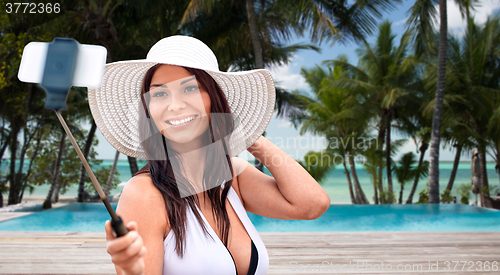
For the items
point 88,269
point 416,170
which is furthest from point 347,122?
point 88,269

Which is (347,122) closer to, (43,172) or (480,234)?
(480,234)

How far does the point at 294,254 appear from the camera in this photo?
8.69 feet

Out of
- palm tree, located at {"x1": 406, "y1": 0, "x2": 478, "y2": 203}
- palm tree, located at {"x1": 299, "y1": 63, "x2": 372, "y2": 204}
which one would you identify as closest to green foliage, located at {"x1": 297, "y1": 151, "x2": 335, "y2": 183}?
palm tree, located at {"x1": 299, "y1": 63, "x2": 372, "y2": 204}

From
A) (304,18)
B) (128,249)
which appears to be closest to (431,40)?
(304,18)

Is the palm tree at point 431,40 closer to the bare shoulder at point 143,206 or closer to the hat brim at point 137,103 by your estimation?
the hat brim at point 137,103

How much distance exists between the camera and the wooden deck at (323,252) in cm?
233

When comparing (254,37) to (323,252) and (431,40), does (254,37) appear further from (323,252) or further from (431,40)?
(323,252)

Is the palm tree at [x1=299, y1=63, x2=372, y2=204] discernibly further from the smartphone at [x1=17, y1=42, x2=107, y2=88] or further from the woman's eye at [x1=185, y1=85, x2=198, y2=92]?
the smartphone at [x1=17, y1=42, x2=107, y2=88]

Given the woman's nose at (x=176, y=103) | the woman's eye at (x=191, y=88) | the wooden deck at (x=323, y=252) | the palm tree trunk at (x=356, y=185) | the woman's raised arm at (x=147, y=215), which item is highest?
the woman's eye at (x=191, y=88)

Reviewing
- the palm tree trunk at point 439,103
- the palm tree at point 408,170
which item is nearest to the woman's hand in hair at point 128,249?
the palm tree trunk at point 439,103

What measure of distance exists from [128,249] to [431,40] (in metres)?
9.14

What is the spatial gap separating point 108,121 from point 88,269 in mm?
1570

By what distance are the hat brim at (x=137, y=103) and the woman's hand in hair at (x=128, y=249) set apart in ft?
2.18

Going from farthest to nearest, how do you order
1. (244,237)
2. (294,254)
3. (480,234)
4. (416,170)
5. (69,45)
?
(416,170) < (480,234) < (294,254) < (244,237) < (69,45)
